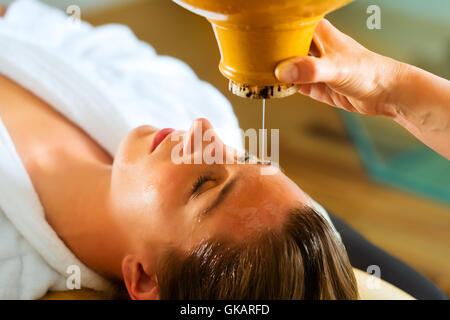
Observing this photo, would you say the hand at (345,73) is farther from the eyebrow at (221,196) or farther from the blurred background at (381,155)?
the blurred background at (381,155)

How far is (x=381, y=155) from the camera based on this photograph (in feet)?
7.59

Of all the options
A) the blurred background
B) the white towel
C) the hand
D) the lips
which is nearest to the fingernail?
the hand

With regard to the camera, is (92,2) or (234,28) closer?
(234,28)

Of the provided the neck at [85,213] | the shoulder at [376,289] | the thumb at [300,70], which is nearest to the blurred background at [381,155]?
the shoulder at [376,289]

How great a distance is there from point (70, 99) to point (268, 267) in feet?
2.29

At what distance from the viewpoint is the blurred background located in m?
2.03

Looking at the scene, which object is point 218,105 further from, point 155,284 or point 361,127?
point 361,127

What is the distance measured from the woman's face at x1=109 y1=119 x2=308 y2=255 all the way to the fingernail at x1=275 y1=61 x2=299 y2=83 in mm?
242

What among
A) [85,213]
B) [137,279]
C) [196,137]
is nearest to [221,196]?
[196,137]

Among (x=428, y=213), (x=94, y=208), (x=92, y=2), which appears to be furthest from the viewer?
(x=92, y=2)
